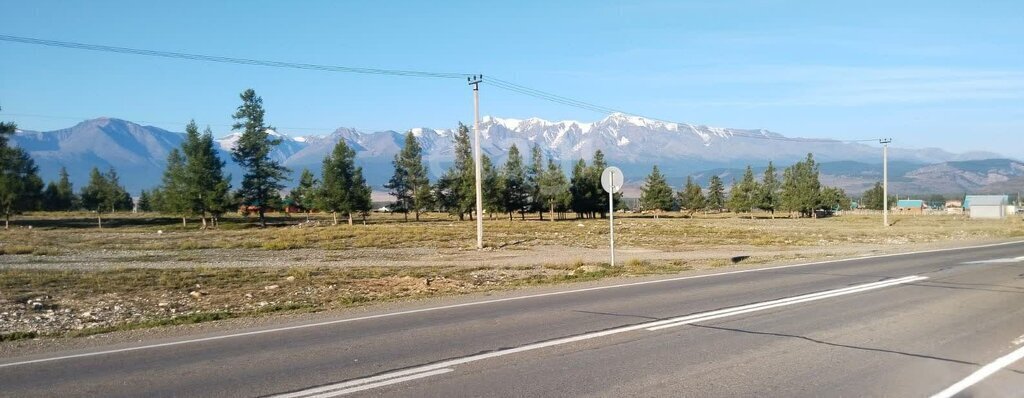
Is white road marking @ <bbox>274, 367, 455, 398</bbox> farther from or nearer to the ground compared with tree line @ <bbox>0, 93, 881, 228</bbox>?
nearer to the ground

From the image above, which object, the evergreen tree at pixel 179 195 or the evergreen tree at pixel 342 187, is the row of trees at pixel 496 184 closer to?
the evergreen tree at pixel 342 187

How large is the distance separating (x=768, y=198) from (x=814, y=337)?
4535 inches

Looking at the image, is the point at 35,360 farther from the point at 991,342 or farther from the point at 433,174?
the point at 433,174

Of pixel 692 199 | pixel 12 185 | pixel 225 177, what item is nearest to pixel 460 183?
pixel 225 177

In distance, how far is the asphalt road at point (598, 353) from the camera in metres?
7.14

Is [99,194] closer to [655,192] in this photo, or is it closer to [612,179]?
[655,192]

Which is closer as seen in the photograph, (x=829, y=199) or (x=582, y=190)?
(x=582, y=190)

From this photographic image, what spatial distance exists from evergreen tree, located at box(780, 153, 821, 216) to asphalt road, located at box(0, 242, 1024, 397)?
101m

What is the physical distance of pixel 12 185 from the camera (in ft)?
216

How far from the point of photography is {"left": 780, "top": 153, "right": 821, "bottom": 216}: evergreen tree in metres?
109

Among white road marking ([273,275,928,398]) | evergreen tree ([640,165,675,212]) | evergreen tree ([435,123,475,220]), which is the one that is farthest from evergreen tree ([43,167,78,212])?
white road marking ([273,275,928,398])

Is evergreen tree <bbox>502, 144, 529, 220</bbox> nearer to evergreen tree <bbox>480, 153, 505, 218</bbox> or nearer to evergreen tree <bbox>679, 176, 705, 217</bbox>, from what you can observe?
evergreen tree <bbox>480, 153, 505, 218</bbox>

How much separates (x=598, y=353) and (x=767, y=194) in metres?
117

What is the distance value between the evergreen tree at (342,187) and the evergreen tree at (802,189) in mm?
66930
